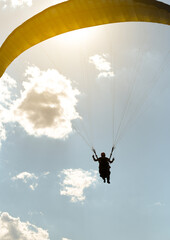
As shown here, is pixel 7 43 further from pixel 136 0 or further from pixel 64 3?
pixel 136 0

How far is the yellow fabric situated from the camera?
423 inches

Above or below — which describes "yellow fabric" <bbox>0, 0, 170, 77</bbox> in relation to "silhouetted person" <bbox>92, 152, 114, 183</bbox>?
above

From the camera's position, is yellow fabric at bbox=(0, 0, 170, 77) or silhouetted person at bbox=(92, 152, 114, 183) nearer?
yellow fabric at bbox=(0, 0, 170, 77)

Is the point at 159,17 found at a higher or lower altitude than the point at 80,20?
lower

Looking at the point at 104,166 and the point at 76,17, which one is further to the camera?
the point at 104,166

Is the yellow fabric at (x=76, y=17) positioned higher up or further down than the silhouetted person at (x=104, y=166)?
higher up

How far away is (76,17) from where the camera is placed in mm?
11727

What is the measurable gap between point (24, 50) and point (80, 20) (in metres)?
3.80

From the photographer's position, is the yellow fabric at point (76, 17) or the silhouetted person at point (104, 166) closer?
the yellow fabric at point (76, 17)

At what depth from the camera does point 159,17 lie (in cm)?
1072

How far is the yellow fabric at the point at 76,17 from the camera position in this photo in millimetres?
10742

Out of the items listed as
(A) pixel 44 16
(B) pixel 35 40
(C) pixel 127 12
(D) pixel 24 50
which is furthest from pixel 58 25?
(C) pixel 127 12

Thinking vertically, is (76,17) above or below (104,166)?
above

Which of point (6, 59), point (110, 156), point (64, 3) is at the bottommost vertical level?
point (110, 156)
